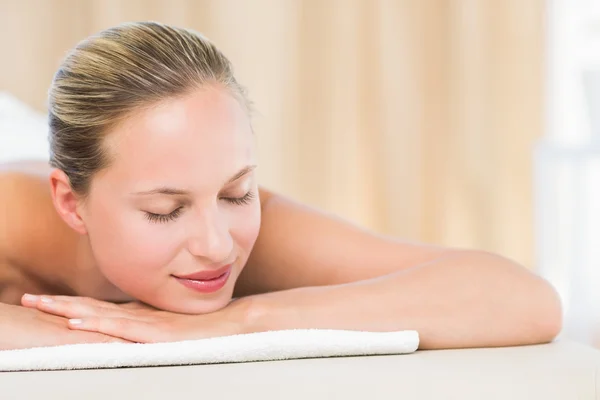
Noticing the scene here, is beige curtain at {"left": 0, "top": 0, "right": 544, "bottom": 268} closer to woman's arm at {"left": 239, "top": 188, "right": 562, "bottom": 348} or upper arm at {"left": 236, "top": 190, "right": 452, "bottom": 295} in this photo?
upper arm at {"left": 236, "top": 190, "right": 452, "bottom": 295}

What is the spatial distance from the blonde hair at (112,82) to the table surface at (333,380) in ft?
1.20

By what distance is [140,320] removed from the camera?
4.12ft

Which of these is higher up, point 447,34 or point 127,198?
point 447,34

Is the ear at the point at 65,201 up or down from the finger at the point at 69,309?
up

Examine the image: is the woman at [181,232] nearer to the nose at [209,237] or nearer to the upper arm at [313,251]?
the nose at [209,237]

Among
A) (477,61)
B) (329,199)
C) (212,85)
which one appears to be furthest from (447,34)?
(212,85)

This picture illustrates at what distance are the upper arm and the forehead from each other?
0.34 m

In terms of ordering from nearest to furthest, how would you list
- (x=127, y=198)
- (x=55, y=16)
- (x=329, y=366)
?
1. (x=329, y=366)
2. (x=127, y=198)
3. (x=55, y=16)

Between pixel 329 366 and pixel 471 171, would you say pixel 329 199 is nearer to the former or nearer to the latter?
pixel 471 171

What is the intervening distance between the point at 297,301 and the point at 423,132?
2212 millimetres

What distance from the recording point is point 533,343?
1.28m

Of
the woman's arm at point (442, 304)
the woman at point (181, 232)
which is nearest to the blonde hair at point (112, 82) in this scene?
the woman at point (181, 232)

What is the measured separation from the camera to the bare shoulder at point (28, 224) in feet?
4.98

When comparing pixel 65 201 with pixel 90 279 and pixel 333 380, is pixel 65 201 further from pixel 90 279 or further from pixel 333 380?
pixel 333 380
